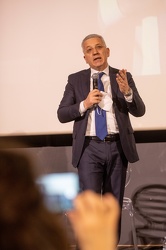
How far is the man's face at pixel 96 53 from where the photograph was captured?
2.85 m

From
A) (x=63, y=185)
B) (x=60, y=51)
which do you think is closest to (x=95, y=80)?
(x=60, y=51)

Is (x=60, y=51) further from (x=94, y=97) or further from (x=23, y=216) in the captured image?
(x=23, y=216)

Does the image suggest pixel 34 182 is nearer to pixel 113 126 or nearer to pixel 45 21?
pixel 113 126

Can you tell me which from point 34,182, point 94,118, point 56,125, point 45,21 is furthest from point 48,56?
point 34,182

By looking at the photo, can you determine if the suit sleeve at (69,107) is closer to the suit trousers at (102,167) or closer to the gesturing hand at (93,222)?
the suit trousers at (102,167)

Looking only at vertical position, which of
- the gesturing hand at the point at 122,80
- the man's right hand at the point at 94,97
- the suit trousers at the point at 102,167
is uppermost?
the gesturing hand at the point at 122,80

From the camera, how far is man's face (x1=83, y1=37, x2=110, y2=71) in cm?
285

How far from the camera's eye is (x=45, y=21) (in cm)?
375

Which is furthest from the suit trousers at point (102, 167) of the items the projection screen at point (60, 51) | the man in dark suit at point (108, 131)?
the projection screen at point (60, 51)

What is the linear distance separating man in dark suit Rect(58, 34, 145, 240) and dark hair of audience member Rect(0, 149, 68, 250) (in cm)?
204

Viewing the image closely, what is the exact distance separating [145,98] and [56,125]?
76 centimetres

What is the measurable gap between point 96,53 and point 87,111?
383 mm

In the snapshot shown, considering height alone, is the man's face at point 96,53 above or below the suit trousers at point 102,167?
above

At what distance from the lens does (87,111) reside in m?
2.78
